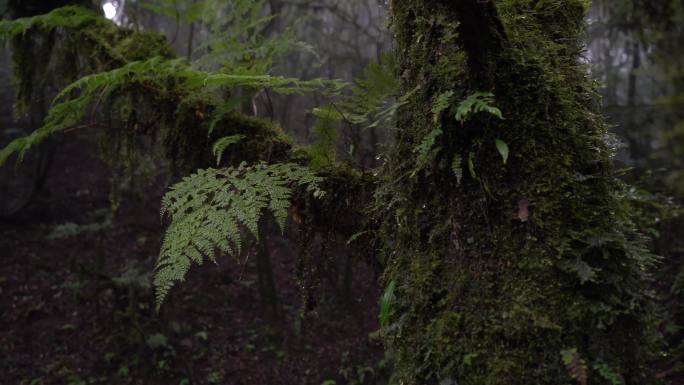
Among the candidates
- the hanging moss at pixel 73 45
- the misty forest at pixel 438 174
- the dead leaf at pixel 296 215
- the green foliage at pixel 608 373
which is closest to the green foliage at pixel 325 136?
the misty forest at pixel 438 174

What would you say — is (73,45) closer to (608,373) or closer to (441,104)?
(441,104)

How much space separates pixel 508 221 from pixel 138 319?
31.1 ft

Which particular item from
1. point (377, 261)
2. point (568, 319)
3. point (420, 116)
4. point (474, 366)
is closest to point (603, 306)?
point (568, 319)

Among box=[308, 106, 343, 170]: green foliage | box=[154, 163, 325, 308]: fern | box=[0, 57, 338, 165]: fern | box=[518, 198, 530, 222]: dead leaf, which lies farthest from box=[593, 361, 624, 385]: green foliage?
box=[0, 57, 338, 165]: fern

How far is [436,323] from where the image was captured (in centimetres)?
148

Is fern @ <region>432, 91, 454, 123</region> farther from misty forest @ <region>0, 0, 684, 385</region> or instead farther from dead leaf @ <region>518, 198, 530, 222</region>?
dead leaf @ <region>518, 198, 530, 222</region>

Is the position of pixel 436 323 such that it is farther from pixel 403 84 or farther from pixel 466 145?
pixel 403 84

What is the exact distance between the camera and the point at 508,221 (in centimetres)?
148

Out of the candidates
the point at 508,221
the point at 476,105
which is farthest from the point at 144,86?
the point at 508,221

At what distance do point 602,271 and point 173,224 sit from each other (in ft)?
5.09

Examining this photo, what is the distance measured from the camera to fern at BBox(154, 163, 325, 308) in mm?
1752

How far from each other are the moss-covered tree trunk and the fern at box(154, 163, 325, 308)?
486 millimetres

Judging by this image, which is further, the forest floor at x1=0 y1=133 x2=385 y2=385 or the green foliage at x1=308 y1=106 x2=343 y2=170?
the forest floor at x1=0 y1=133 x2=385 y2=385

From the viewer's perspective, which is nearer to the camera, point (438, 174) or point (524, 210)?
point (524, 210)
